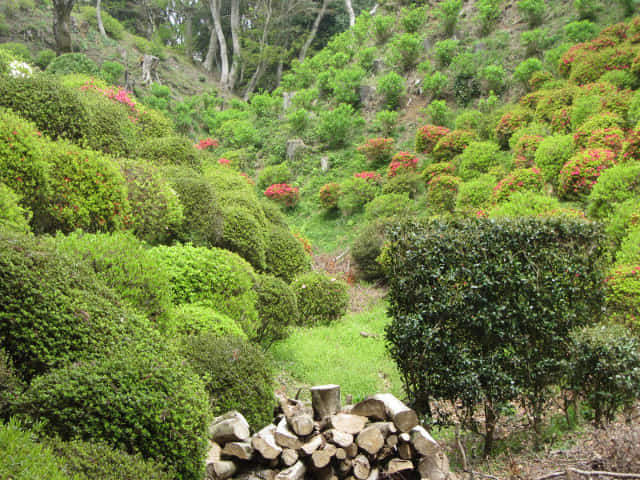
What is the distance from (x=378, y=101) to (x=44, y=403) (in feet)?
77.3

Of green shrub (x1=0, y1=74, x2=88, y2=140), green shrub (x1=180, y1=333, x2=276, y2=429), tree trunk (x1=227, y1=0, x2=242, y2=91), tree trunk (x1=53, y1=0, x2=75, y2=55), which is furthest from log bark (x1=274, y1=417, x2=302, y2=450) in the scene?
tree trunk (x1=227, y1=0, x2=242, y2=91)

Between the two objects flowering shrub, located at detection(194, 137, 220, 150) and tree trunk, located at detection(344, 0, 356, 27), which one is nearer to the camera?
flowering shrub, located at detection(194, 137, 220, 150)

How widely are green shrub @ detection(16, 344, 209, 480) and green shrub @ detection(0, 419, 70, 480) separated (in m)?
0.27

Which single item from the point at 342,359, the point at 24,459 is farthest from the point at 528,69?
the point at 24,459

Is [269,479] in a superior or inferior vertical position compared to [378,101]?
inferior

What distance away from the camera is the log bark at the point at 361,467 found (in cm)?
361

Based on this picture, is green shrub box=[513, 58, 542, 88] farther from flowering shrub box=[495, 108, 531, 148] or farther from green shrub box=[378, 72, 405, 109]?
green shrub box=[378, 72, 405, 109]

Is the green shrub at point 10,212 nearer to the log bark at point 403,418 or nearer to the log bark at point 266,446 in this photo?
the log bark at point 266,446

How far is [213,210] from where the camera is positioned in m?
8.34

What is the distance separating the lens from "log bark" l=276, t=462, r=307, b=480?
11.2 feet

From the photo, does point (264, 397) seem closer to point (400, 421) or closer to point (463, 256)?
point (400, 421)

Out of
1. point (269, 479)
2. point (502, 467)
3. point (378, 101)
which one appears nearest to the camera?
point (269, 479)

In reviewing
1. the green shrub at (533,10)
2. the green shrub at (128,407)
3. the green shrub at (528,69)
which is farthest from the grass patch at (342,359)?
the green shrub at (533,10)

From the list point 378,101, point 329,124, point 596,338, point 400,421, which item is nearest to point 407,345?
point 400,421
